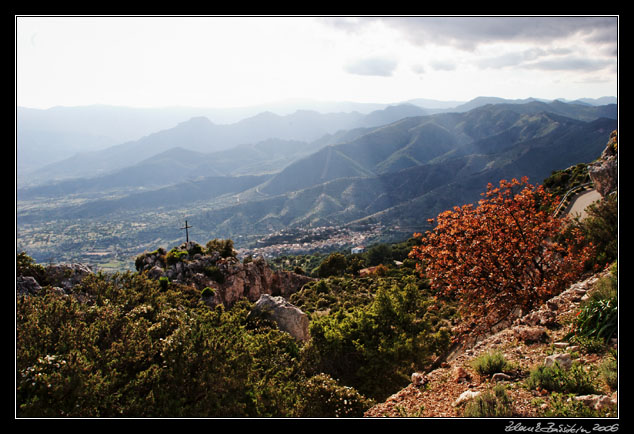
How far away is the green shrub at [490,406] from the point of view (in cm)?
458

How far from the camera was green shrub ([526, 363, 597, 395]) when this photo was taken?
486 centimetres

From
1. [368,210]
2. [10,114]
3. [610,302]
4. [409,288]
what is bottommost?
[368,210]

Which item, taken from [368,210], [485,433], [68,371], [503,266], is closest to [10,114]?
[68,371]

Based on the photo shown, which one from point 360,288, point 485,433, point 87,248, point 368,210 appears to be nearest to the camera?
point 485,433

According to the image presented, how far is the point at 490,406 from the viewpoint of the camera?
15.6 feet

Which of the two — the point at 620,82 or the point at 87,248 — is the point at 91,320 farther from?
the point at 87,248

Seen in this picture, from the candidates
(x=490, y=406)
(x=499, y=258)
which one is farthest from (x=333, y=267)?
(x=490, y=406)

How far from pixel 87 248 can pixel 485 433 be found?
176 metres

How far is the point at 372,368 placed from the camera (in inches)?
392

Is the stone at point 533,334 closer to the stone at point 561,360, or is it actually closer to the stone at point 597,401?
the stone at point 561,360

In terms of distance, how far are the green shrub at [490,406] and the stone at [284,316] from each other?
1028 cm

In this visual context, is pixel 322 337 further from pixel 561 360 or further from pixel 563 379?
pixel 563 379

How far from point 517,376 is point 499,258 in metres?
4.17

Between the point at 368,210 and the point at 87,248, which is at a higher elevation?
the point at 368,210
